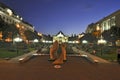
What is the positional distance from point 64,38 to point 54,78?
15632 cm

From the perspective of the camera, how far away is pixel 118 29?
77.7 meters

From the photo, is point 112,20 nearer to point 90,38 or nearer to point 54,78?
point 90,38

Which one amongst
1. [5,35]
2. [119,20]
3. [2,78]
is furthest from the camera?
[119,20]

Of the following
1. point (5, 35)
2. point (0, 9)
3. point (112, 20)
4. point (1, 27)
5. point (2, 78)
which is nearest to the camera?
point (2, 78)

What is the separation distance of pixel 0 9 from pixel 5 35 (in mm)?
29679

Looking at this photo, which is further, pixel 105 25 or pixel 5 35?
pixel 105 25

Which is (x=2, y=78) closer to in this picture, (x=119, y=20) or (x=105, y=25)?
(x=119, y=20)

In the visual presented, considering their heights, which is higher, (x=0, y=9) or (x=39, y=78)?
(x=0, y=9)

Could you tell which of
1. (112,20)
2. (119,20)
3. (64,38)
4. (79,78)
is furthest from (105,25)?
(79,78)

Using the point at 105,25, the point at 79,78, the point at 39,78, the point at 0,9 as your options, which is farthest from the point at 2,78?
the point at 105,25

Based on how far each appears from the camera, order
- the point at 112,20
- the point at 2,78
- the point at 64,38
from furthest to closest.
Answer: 1. the point at 64,38
2. the point at 112,20
3. the point at 2,78

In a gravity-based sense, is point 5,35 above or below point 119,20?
below

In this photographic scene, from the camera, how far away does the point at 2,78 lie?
15555 millimetres

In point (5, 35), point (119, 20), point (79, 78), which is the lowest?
point (79, 78)
